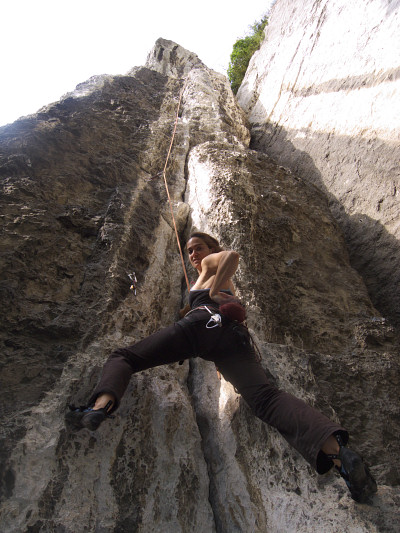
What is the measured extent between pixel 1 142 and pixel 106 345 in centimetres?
271

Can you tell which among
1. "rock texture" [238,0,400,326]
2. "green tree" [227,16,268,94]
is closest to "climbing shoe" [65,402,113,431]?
"rock texture" [238,0,400,326]

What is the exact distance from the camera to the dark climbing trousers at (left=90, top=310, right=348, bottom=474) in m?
1.97

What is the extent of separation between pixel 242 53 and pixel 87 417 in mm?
12464

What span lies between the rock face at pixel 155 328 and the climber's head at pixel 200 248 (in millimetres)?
403

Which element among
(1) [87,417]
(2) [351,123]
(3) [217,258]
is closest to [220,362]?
(3) [217,258]

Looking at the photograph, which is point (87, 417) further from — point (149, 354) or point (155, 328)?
point (155, 328)

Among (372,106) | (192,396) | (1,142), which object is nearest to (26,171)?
(1,142)

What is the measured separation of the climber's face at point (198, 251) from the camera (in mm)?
2963

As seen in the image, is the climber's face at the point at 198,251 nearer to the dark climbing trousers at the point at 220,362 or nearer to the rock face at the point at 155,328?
the rock face at the point at 155,328

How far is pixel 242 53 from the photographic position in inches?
452

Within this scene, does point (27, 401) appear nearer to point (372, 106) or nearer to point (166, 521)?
point (166, 521)

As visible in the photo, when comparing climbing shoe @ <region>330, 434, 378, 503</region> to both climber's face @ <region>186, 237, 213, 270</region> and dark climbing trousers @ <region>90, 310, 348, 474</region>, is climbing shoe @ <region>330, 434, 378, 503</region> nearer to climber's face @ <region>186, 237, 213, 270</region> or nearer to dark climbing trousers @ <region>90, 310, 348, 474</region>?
dark climbing trousers @ <region>90, 310, 348, 474</region>

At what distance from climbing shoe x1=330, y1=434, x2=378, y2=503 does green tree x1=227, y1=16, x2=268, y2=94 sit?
37.4 ft

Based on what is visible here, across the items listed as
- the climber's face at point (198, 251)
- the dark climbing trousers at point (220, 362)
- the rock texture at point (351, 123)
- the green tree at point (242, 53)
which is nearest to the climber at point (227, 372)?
the dark climbing trousers at point (220, 362)
